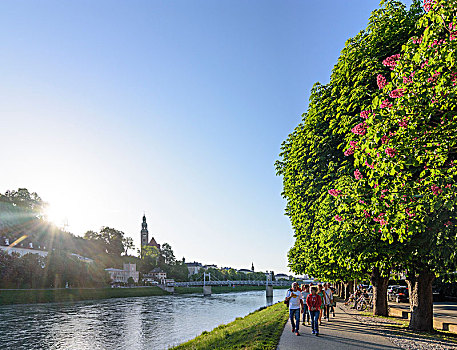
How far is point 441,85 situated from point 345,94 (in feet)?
25.5

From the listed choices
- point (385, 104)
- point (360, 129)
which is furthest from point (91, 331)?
point (385, 104)

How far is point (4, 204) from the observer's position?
338 feet

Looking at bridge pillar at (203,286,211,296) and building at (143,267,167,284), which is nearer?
bridge pillar at (203,286,211,296)

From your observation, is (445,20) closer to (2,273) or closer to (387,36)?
(387,36)

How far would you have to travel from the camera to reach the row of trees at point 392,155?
989 cm

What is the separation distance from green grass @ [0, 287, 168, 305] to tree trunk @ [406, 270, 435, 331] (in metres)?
55.5

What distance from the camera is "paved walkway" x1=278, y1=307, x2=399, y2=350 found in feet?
41.3

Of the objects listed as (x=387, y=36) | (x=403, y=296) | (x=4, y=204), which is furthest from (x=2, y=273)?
(x=387, y=36)

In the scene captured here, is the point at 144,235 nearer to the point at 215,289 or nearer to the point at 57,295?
the point at 215,289

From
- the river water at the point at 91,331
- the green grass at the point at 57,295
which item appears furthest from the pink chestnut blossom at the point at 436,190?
the green grass at the point at 57,295

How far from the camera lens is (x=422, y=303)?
16.3 metres

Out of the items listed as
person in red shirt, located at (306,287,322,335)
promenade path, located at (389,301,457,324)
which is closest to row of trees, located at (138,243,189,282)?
promenade path, located at (389,301,457,324)

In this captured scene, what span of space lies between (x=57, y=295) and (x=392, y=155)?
67.1m

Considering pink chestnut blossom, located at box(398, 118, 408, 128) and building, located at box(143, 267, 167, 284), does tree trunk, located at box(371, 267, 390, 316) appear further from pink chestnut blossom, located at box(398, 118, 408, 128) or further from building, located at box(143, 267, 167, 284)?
building, located at box(143, 267, 167, 284)
